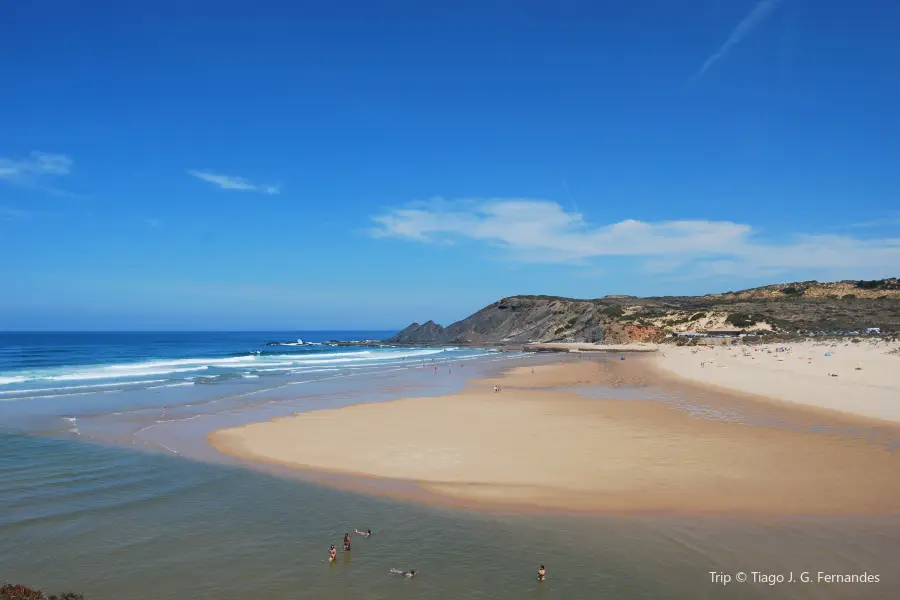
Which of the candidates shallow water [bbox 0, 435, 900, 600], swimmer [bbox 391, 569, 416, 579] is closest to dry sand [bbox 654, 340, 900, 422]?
shallow water [bbox 0, 435, 900, 600]

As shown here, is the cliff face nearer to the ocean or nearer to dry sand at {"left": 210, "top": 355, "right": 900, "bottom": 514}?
dry sand at {"left": 210, "top": 355, "right": 900, "bottom": 514}

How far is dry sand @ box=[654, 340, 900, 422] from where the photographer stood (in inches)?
893

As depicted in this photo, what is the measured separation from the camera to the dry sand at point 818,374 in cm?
2267

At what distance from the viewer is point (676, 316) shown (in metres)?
88.4

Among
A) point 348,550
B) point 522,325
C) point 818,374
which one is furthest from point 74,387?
point 522,325

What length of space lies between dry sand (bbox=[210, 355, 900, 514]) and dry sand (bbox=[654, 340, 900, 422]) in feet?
21.7

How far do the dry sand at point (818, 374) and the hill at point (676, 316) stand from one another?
31213mm

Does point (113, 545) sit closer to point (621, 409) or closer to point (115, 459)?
point (115, 459)

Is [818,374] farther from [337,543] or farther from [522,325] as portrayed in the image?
[522,325]

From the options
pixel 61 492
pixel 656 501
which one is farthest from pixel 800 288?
pixel 61 492

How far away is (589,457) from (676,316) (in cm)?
7996

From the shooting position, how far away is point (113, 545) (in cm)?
980

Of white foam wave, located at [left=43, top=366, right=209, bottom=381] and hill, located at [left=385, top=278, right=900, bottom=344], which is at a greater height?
hill, located at [left=385, top=278, right=900, bottom=344]

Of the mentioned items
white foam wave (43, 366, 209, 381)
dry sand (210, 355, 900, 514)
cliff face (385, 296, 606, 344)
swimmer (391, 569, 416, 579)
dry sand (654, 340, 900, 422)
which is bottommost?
swimmer (391, 569, 416, 579)
